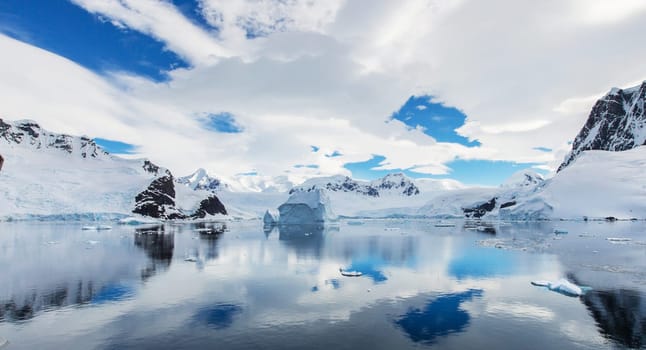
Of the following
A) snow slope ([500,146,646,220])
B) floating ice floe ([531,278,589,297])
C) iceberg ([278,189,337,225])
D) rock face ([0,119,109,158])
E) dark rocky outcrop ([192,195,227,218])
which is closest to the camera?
floating ice floe ([531,278,589,297])

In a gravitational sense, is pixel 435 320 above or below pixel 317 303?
below

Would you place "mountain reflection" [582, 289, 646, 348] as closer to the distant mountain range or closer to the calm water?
the calm water

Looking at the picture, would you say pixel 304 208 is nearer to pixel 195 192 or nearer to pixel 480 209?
pixel 195 192

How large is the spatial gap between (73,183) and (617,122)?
179 m

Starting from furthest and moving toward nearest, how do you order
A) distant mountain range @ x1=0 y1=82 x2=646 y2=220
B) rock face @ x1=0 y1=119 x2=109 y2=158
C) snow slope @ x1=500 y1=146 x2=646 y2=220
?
1. rock face @ x1=0 y1=119 x2=109 y2=158
2. distant mountain range @ x1=0 y1=82 x2=646 y2=220
3. snow slope @ x1=500 y1=146 x2=646 y2=220

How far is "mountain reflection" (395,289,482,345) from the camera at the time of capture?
11.5 m

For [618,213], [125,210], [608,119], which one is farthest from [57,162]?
[608,119]

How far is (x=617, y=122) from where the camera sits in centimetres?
14088

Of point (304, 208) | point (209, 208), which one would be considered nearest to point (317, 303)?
point (304, 208)

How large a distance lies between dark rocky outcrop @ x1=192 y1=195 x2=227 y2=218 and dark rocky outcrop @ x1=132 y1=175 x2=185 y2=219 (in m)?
8.07

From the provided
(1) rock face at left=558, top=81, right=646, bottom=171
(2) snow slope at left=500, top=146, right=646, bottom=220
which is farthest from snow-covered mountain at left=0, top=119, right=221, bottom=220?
(1) rock face at left=558, top=81, right=646, bottom=171

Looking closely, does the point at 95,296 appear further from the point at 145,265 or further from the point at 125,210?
the point at 125,210

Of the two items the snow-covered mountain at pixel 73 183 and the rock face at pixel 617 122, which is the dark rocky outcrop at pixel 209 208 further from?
the rock face at pixel 617 122

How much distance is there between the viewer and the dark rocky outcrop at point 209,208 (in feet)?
405
